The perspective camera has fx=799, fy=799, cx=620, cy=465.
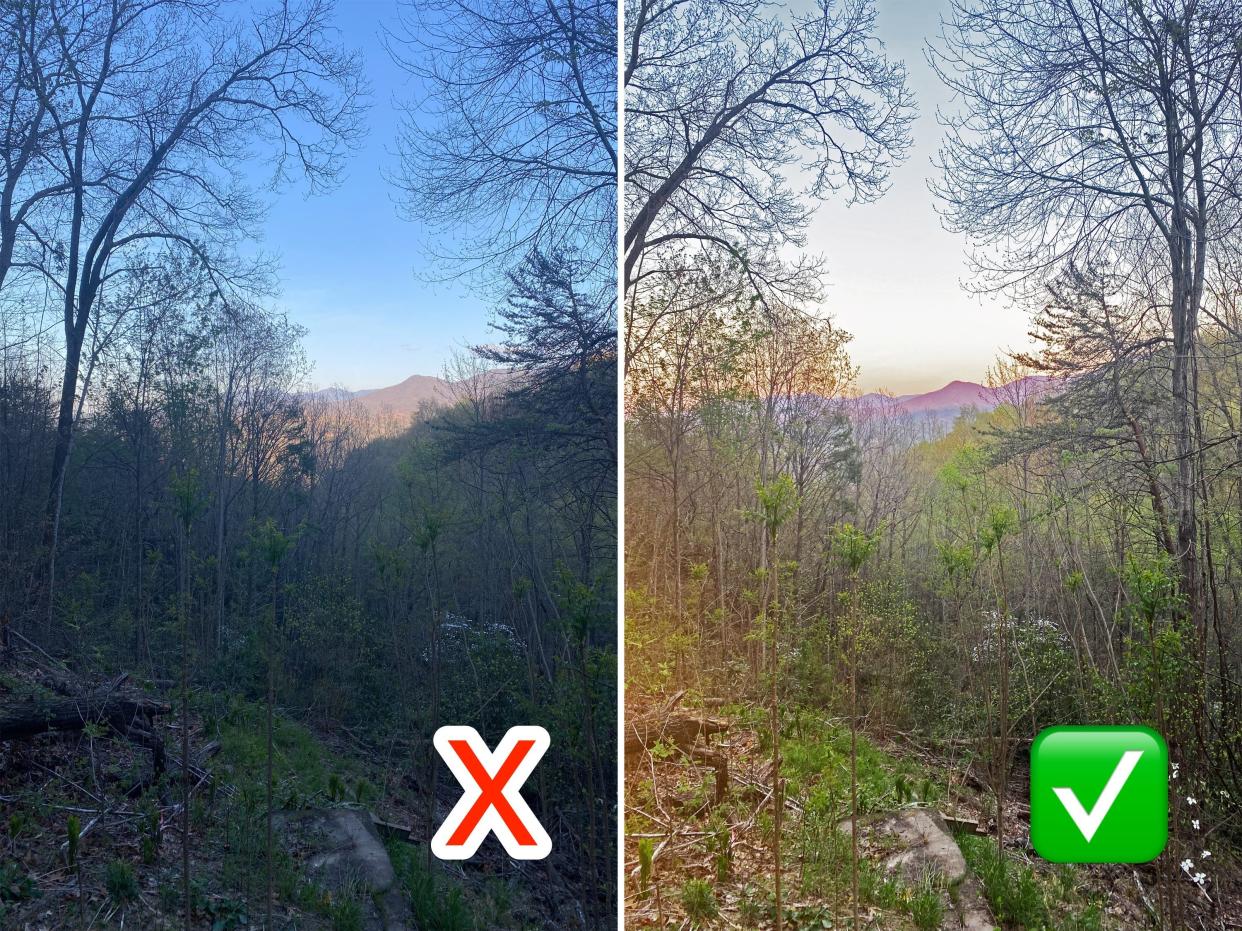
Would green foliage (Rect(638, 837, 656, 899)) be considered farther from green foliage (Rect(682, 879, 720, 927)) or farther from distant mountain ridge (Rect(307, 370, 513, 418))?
distant mountain ridge (Rect(307, 370, 513, 418))

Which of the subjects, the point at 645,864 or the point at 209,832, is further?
the point at 645,864

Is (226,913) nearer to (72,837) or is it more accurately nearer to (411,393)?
(72,837)

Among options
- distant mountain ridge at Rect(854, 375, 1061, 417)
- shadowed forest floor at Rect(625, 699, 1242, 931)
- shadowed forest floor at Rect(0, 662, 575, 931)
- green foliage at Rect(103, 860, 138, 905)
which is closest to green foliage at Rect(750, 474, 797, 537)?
distant mountain ridge at Rect(854, 375, 1061, 417)

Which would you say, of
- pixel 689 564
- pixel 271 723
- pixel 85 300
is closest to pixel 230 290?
pixel 85 300

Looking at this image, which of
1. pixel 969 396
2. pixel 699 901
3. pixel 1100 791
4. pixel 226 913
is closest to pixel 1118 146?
pixel 969 396

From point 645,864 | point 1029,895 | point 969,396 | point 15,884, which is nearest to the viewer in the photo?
point 15,884

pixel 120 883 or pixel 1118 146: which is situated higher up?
pixel 1118 146

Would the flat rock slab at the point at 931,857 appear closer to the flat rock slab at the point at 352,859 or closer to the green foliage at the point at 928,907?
the green foliage at the point at 928,907

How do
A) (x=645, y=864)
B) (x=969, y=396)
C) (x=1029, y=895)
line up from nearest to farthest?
(x=1029, y=895)
(x=969, y=396)
(x=645, y=864)
